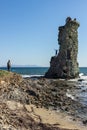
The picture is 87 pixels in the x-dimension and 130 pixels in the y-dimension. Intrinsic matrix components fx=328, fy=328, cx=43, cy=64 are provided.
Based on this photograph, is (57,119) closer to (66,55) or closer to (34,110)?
(34,110)

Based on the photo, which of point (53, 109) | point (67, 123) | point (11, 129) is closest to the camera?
point (11, 129)

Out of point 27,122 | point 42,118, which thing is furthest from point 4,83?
point 27,122

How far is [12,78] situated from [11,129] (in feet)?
50.8

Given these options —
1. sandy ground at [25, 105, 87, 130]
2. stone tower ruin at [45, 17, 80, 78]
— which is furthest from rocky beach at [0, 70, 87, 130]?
stone tower ruin at [45, 17, 80, 78]

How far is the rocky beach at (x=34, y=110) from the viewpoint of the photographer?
594 inches

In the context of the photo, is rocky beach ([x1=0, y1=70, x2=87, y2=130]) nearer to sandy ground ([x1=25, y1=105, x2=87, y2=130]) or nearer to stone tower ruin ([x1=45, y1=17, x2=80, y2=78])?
sandy ground ([x1=25, y1=105, x2=87, y2=130])

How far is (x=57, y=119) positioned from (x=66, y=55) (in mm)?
43583

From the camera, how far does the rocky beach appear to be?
15.1 m

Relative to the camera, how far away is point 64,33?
6328cm

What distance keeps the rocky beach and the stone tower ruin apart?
1230 inches

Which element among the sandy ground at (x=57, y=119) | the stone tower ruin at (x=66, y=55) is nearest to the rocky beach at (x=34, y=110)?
the sandy ground at (x=57, y=119)

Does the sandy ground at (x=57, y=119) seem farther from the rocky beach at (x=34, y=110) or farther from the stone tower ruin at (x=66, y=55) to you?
the stone tower ruin at (x=66, y=55)

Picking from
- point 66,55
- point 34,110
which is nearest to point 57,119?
point 34,110

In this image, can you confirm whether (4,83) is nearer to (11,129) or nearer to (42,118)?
(42,118)
